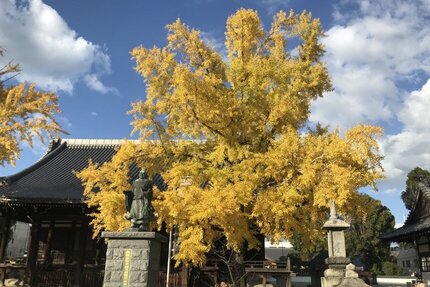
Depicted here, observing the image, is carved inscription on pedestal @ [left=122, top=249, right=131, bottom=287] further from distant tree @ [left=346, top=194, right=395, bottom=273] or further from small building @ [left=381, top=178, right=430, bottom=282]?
distant tree @ [left=346, top=194, right=395, bottom=273]

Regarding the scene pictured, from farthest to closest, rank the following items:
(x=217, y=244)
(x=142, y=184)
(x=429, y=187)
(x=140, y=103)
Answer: (x=429, y=187), (x=217, y=244), (x=140, y=103), (x=142, y=184)

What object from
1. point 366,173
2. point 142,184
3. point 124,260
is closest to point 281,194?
point 366,173

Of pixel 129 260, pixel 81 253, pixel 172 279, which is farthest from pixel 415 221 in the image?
pixel 129 260

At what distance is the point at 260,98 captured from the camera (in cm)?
1272

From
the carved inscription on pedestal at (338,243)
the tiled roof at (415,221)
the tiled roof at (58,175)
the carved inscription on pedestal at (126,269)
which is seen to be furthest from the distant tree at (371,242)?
the carved inscription on pedestal at (126,269)

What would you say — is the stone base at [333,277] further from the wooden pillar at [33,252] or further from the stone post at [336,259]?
the wooden pillar at [33,252]

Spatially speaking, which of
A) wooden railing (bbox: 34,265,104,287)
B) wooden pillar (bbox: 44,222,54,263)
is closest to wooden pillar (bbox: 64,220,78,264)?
wooden pillar (bbox: 44,222,54,263)

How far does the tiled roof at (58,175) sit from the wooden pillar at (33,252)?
171 centimetres

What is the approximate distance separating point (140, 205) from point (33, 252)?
11299 millimetres

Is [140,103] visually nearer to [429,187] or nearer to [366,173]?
[366,173]

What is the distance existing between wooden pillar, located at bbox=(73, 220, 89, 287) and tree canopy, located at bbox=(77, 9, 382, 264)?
19.7 feet

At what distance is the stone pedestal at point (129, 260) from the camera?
8.89m

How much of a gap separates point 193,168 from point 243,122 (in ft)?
7.41

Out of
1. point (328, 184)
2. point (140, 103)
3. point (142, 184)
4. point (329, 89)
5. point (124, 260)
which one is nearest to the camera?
point (124, 260)
